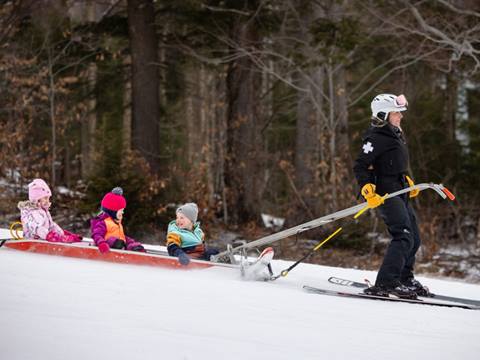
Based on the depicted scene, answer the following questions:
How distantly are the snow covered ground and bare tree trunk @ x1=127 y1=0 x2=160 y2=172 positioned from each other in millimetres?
8448

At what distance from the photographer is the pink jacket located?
7570 mm

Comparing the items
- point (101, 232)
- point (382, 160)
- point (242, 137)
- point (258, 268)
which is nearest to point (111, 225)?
point (101, 232)

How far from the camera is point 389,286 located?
628 centimetres

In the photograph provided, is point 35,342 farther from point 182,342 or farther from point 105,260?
point 105,260

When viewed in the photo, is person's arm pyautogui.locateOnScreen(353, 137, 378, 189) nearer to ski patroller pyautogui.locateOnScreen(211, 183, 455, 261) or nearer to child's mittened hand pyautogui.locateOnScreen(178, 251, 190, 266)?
ski patroller pyautogui.locateOnScreen(211, 183, 455, 261)

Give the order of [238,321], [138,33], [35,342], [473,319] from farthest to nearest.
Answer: [138,33], [473,319], [238,321], [35,342]

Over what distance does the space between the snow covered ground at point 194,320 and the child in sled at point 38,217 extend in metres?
0.93

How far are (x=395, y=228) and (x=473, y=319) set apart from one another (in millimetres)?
1012

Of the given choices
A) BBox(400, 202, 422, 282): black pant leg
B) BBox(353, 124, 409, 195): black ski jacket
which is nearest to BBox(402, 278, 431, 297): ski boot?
BBox(400, 202, 422, 282): black pant leg

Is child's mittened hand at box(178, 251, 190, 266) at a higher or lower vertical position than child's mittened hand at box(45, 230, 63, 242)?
lower

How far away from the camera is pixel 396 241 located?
627cm

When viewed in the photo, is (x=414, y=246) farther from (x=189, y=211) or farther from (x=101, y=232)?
(x=101, y=232)

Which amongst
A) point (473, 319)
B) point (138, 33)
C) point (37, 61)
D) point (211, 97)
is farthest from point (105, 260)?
point (211, 97)

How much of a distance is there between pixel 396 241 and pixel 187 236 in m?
2.18
